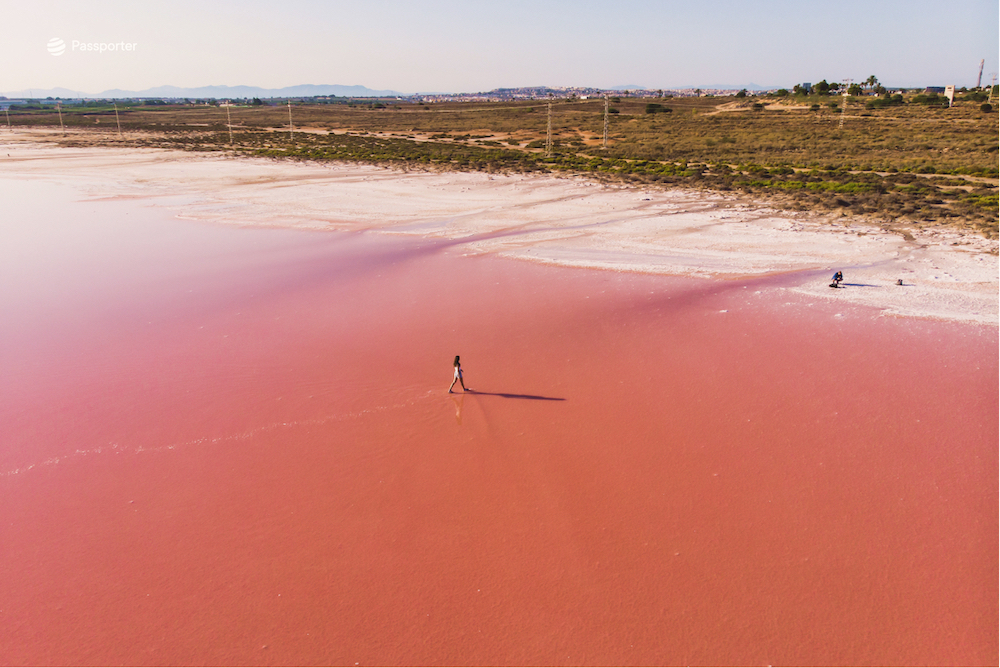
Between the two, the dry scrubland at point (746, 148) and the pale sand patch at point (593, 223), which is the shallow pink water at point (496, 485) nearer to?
the pale sand patch at point (593, 223)

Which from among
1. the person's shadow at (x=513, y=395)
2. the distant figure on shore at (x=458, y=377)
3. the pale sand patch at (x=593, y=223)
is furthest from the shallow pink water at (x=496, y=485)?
the pale sand patch at (x=593, y=223)

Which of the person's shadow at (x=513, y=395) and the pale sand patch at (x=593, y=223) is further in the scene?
the pale sand patch at (x=593, y=223)

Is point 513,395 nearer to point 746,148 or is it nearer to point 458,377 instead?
point 458,377

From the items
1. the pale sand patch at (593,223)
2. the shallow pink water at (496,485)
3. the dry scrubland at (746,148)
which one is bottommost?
the shallow pink water at (496,485)

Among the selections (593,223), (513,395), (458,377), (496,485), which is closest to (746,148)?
(593,223)

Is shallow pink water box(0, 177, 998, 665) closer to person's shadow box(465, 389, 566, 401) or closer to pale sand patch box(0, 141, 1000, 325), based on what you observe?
person's shadow box(465, 389, 566, 401)

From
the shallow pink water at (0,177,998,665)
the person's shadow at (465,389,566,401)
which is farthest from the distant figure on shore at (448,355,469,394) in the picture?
the shallow pink water at (0,177,998,665)

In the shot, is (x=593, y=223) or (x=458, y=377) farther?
(x=593, y=223)
